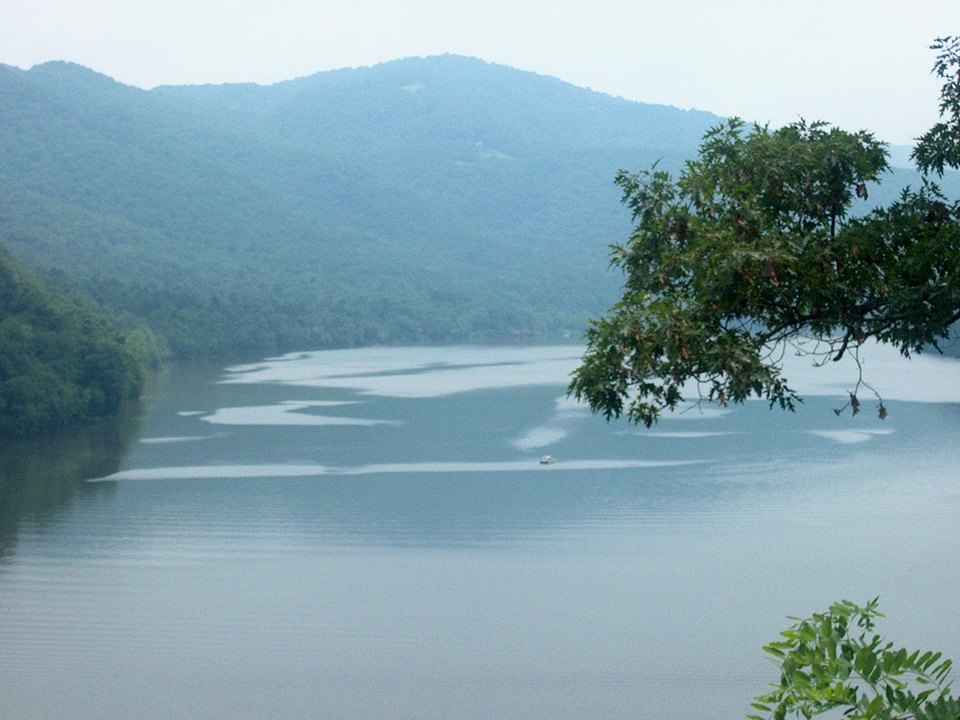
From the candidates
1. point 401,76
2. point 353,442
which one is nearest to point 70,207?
point 353,442

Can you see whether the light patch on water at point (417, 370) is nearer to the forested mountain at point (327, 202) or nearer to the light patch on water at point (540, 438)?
the forested mountain at point (327, 202)

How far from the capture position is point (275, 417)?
2812 cm

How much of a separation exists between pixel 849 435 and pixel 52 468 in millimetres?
15164

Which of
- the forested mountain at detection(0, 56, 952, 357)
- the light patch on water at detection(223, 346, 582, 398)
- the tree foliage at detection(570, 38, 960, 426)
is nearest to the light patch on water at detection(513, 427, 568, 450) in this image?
the light patch on water at detection(223, 346, 582, 398)

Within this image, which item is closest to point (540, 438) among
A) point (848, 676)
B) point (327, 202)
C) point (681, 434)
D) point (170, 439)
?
point (681, 434)

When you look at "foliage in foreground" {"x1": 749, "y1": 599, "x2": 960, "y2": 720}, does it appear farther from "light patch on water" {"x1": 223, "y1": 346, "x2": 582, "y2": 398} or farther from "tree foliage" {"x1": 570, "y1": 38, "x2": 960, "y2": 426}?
"light patch on water" {"x1": 223, "y1": 346, "x2": 582, "y2": 398}

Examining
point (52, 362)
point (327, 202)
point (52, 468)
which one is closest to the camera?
point (52, 468)

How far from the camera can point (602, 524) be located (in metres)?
17.2

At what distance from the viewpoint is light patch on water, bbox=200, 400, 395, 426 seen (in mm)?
27453

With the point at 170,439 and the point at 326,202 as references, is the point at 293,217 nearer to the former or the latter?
the point at 326,202

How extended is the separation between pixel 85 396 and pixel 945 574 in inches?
773

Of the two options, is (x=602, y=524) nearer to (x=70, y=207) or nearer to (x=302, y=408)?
(x=302, y=408)

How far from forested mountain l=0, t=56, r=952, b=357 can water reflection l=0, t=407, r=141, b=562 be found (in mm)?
19065

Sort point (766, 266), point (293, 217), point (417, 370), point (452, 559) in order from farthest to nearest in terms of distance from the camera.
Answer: point (293, 217) → point (417, 370) → point (452, 559) → point (766, 266)
